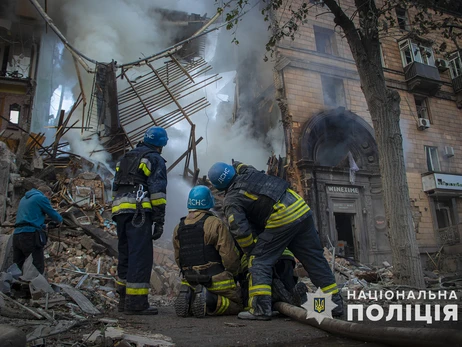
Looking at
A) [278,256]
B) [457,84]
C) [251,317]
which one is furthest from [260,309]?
[457,84]

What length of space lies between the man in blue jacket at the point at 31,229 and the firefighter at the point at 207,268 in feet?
7.05

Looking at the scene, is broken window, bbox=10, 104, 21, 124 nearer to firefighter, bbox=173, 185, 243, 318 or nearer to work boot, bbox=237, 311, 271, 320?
firefighter, bbox=173, 185, 243, 318

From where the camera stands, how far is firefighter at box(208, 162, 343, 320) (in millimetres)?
3230

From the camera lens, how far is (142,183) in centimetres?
368

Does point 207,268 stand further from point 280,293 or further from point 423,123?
point 423,123

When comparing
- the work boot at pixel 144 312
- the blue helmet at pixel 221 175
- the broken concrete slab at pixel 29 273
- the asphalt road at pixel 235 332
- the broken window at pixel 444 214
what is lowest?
the asphalt road at pixel 235 332

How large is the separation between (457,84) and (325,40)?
7305mm

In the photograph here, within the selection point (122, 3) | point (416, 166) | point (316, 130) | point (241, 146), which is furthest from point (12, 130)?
point (416, 166)

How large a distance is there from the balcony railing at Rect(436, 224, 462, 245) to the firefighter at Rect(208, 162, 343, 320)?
42.4 feet

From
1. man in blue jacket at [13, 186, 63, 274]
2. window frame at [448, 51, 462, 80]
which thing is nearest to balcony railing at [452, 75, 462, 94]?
window frame at [448, 51, 462, 80]

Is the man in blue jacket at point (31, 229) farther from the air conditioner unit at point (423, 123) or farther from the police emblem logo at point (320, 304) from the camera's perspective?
the air conditioner unit at point (423, 123)

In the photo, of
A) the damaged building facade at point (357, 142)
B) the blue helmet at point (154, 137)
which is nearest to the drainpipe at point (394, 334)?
the blue helmet at point (154, 137)

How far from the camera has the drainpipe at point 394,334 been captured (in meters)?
1.42

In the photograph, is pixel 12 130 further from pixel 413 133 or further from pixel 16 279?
pixel 413 133
